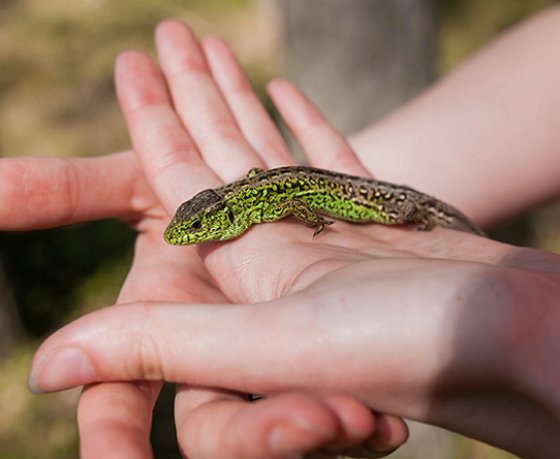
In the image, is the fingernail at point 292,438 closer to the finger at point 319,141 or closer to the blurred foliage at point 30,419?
the finger at point 319,141

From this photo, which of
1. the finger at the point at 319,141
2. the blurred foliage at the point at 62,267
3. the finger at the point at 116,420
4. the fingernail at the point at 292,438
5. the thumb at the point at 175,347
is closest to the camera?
the fingernail at the point at 292,438

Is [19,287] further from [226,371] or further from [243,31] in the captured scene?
[243,31]

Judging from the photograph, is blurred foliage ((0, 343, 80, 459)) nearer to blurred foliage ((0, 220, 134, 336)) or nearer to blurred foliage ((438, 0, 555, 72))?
blurred foliage ((0, 220, 134, 336))

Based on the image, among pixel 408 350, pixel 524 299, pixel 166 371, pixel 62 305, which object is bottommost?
pixel 62 305

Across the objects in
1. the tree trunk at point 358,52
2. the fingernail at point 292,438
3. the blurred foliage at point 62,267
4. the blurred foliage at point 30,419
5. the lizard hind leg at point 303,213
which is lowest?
the blurred foliage at point 30,419

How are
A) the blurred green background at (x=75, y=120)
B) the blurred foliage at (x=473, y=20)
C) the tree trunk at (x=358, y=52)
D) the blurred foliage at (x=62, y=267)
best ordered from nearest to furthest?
the tree trunk at (x=358, y=52) < the blurred green background at (x=75, y=120) < the blurred foliage at (x=62, y=267) < the blurred foliage at (x=473, y=20)

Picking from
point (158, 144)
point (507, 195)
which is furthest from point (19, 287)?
point (507, 195)

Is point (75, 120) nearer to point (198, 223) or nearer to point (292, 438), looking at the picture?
point (198, 223)

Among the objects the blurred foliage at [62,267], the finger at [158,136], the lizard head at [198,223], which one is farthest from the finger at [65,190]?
the blurred foliage at [62,267]
